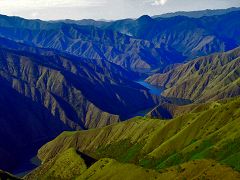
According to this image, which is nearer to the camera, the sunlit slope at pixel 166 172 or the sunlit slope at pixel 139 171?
the sunlit slope at pixel 166 172

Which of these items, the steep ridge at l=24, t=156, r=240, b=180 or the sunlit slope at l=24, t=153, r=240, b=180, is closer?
the steep ridge at l=24, t=156, r=240, b=180

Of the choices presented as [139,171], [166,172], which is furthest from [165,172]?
[139,171]

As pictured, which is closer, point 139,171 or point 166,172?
point 166,172

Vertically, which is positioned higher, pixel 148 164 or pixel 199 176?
pixel 199 176

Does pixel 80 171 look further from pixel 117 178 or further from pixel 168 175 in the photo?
pixel 168 175

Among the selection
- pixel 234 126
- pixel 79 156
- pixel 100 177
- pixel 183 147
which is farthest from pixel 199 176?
pixel 79 156

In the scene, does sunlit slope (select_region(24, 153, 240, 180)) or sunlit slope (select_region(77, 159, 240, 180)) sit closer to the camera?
sunlit slope (select_region(77, 159, 240, 180))

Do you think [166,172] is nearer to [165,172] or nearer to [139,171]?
[165,172]

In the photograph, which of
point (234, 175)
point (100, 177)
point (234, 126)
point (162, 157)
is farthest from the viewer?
point (162, 157)

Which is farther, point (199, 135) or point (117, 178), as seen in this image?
point (199, 135)

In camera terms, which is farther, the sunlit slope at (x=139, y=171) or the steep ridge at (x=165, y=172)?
the sunlit slope at (x=139, y=171)

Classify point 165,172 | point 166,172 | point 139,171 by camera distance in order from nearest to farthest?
point 166,172
point 165,172
point 139,171
